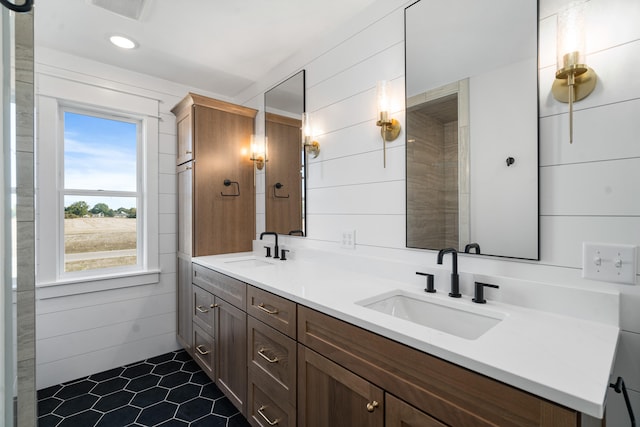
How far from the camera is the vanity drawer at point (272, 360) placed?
1367 mm

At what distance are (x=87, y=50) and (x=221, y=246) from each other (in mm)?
1800

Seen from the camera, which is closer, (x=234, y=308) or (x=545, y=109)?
(x=545, y=109)

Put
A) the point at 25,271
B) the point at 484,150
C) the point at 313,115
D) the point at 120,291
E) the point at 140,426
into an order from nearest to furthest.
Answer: the point at 25,271 → the point at 484,150 → the point at 140,426 → the point at 313,115 → the point at 120,291

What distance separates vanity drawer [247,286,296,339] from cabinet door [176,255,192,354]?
112cm

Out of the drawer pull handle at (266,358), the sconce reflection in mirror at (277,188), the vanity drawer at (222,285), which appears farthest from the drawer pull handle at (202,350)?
the sconce reflection in mirror at (277,188)

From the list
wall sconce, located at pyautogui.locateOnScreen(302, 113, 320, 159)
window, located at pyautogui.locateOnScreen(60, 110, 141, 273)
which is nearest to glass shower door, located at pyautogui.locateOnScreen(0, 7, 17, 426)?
wall sconce, located at pyautogui.locateOnScreen(302, 113, 320, 159)

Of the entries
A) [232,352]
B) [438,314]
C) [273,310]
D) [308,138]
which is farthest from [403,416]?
[308,138]

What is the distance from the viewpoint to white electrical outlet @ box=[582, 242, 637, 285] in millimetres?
964

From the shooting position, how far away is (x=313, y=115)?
86.9 inches

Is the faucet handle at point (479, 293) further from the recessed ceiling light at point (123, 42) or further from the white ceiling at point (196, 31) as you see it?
the recessed ceiling light at point (123, 42)

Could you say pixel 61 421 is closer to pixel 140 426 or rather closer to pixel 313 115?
pixel 140 426

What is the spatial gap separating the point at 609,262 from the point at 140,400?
2.69 m

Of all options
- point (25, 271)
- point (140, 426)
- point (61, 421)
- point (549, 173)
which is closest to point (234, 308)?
point (140, 426)

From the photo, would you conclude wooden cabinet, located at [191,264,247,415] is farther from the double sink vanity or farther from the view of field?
the view of field
